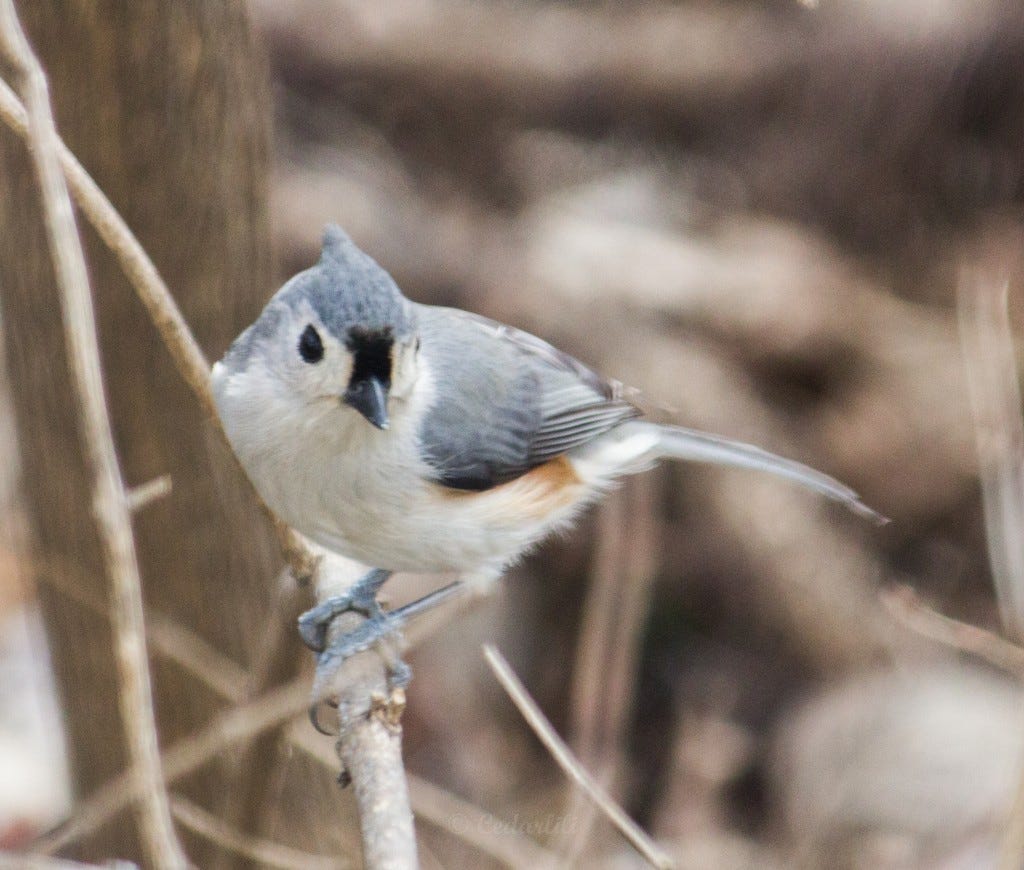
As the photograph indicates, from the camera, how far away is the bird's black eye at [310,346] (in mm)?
2049

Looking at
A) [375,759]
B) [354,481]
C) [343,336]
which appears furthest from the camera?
[354,481]

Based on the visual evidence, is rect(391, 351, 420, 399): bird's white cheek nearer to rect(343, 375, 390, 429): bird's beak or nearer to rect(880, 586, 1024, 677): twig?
rect(343, 375, 390, 429): bird's beak

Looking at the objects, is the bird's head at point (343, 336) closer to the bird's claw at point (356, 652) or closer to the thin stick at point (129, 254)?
the thin stick at point (129, 254)

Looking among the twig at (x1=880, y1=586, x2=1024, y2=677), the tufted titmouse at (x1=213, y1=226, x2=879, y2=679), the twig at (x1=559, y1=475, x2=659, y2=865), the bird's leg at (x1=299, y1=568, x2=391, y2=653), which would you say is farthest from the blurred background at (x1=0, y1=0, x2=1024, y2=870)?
the twig at (x1=880, y1=586, x2=1024, y2=677)

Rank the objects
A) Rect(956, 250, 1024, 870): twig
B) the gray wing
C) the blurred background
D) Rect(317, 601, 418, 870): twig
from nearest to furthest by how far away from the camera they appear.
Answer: Rect(956, 250, 1024, 870): twig → Rect(317, 601, 418, 870): twig → the gray wing → the blurred background

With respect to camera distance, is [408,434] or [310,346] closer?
[310,346]

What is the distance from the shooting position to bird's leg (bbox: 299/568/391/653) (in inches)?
99.4

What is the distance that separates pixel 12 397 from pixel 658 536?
2.38 metres

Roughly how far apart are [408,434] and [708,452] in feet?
2.69

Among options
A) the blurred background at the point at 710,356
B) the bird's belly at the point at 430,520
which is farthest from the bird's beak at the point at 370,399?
the blurred background at the point at 710,356

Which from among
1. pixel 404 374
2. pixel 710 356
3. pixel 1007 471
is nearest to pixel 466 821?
pixel 404 374

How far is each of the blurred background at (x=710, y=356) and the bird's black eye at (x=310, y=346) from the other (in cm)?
143

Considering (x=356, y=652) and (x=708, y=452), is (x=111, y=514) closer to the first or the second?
(x=356, y=652)

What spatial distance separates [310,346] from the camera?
81.7 inches
